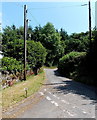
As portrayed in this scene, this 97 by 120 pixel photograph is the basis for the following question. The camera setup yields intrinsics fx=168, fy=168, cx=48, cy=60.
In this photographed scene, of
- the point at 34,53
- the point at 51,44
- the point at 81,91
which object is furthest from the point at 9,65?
the point at 51,44

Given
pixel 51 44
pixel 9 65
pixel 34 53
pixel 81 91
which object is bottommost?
pixel 81 91

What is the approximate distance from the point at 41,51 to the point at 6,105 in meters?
19.4

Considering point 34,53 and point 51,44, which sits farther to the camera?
point 51,44

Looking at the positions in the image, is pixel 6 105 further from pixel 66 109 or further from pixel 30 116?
pixel 66 109

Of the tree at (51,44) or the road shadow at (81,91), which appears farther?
the tree at (51,44)

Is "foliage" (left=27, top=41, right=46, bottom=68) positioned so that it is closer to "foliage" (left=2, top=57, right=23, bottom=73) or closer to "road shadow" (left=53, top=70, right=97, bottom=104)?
"foliage" (left=2, top=57, right=23, bottom=73)

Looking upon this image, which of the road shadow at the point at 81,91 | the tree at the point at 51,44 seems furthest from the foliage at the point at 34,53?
the tree at the point at 51,44

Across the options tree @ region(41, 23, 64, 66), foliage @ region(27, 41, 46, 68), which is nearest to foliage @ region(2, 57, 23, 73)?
foliage @ region(27, 41, 46, 68)

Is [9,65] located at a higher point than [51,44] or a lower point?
lower

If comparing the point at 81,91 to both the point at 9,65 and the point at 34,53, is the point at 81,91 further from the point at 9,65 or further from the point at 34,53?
the point at 34,53

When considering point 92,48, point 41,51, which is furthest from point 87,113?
point 41,51

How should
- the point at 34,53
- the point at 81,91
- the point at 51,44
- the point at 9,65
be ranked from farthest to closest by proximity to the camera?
the point at 51,44
the point at 34,53
the point at 9,65
the point at 81,91

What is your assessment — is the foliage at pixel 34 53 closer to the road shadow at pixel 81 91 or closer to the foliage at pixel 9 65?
the foliage at pixel 9 65

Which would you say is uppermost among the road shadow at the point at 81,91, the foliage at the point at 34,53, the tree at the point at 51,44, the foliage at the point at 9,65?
the tree at the point at 51,44
